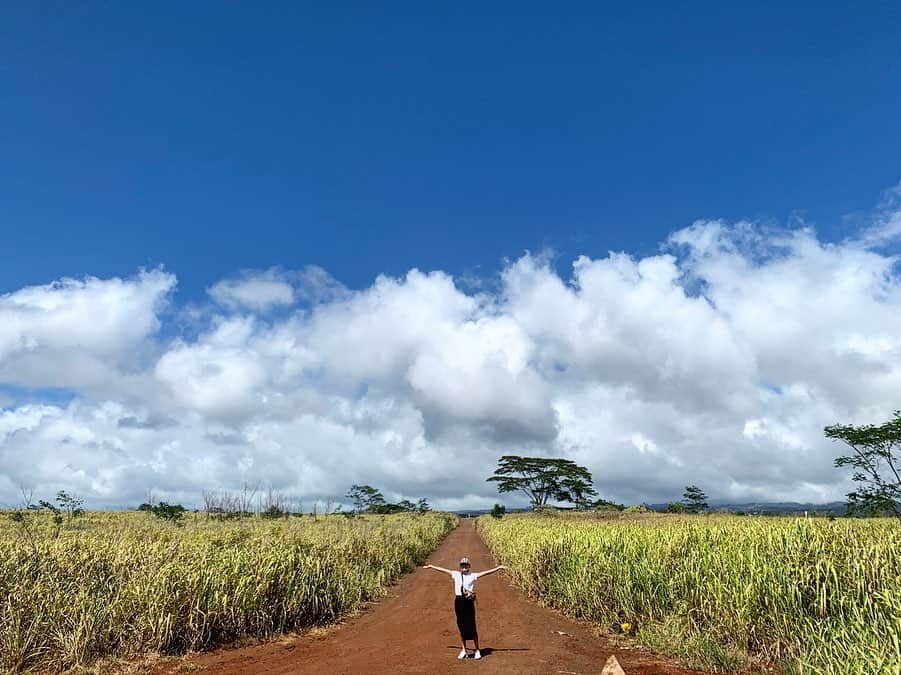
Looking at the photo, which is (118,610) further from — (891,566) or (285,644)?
(891,566)

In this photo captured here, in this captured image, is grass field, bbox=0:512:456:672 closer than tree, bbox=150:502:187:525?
Yes

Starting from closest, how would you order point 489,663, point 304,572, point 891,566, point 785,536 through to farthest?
point 891,566
point 785,536
point 489,663
point 304,572

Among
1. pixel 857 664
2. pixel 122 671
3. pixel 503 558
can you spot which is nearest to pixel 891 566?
pixel 857 664

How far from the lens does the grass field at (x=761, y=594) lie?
653 cm

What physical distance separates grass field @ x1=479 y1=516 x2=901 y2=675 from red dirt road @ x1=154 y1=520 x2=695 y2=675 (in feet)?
2.63

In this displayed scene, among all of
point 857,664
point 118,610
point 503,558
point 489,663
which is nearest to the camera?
point 857,664

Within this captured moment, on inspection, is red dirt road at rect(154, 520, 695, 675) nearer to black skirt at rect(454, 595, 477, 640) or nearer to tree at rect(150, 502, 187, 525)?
black skirt at rect(454, 595, 477, 640)

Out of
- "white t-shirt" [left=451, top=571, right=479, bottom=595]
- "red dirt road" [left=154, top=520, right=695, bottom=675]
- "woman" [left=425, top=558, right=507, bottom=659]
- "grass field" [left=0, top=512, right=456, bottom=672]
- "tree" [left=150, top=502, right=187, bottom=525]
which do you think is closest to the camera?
"red dirt road" [left=154, top=520, right=695, bottom=675]

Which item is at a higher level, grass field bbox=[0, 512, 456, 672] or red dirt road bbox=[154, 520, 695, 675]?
grass field bbox=[0, 512, 456, 672]

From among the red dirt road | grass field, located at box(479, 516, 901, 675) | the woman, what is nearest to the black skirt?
the woman

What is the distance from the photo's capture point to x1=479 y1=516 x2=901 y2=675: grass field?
21.4 feet

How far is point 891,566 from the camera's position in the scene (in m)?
7.81

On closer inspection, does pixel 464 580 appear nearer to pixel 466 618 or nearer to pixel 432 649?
pixel 466 618

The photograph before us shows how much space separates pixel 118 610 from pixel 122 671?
51.8 inches
